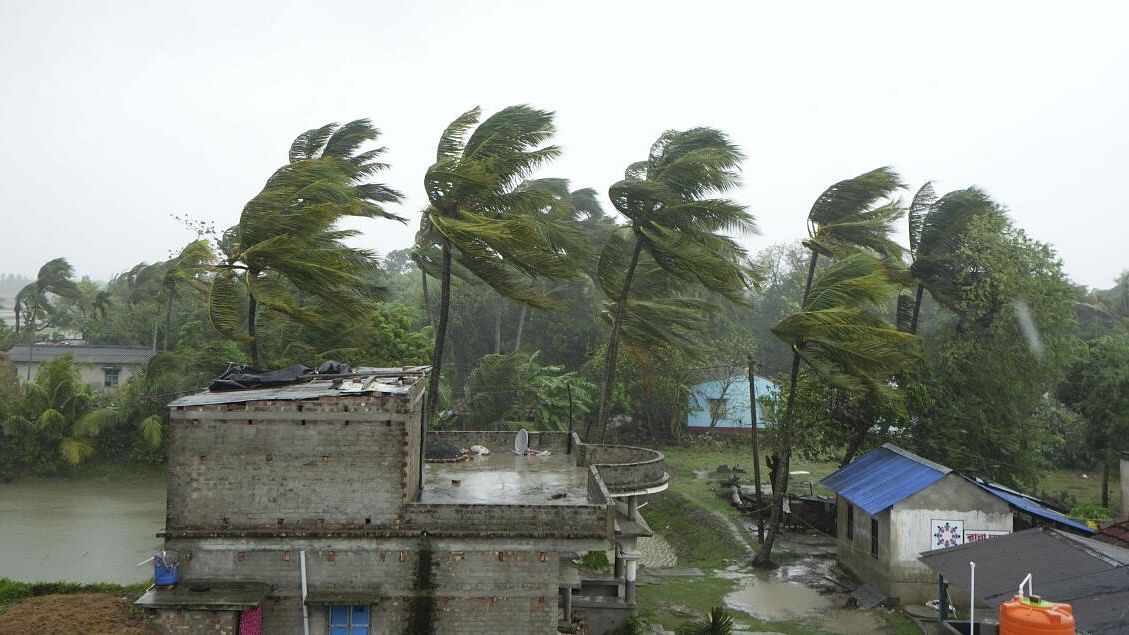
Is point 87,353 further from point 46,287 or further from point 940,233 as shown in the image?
point 940,233

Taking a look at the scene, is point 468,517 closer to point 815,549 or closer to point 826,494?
point 815,549

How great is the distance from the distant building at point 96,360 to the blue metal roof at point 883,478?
38675 mm

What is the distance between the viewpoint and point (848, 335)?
2175 cm

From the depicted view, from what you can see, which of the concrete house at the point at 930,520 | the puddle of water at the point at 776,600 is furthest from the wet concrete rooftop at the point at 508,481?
the concrete house at the point at 930,520

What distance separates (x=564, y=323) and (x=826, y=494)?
1940cm

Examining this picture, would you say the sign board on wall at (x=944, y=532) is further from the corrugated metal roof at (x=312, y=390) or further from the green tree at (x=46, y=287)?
the green tree at (x=46, y=287)

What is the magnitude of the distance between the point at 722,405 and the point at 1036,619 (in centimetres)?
3849

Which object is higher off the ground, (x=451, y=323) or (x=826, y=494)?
(x=451, y=323)

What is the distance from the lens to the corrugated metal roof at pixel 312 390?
520 inches

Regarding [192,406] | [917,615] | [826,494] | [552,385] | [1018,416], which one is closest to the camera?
[192,406]

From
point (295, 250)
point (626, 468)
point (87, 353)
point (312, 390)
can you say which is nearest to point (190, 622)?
point (312, 390)

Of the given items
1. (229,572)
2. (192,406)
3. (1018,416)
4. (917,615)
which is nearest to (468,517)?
(229,572)

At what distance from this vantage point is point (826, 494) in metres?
32.4

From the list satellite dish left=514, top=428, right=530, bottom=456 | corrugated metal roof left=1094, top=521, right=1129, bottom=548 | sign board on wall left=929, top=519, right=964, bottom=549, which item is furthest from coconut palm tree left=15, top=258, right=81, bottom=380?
corrugated metal roof left=1094, top=521, right=1129, bottom=548
